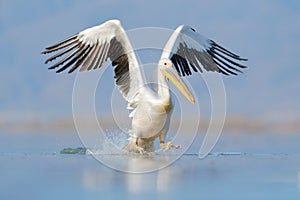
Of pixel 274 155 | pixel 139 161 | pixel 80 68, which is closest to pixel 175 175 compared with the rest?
pixel 139 161

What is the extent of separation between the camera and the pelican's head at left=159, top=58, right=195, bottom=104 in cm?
1180

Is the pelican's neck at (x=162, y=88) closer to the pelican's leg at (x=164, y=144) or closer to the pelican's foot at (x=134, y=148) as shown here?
the pelican's leg at (x=164, y=144)

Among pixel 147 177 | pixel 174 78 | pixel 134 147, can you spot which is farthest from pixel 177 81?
pixel 147 177

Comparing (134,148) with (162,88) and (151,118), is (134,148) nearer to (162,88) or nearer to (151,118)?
(151,118)

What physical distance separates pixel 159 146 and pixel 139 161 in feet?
2.90

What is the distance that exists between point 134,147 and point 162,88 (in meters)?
1.15

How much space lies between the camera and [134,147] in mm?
12148

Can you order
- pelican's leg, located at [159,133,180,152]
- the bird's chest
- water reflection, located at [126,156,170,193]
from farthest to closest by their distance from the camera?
1. pelican's leg, located at [159,133,180,152]
2. the bird's chest
3. water reflection, located at [126,156,170,193]

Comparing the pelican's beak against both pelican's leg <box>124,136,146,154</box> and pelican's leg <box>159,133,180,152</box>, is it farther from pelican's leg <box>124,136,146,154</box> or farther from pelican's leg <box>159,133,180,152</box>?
pelican's leg <box>124,136,146,154</box>

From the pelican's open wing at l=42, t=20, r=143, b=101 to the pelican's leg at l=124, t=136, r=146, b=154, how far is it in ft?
2.28

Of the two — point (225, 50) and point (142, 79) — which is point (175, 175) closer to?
point (142, 79)

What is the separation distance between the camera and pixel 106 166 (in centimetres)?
1115

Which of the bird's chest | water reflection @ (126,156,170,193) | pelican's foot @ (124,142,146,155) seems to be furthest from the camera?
pelican's foot @ (124,142,146,155)

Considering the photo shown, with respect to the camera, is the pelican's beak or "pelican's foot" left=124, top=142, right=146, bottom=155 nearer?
the pelican's beak
